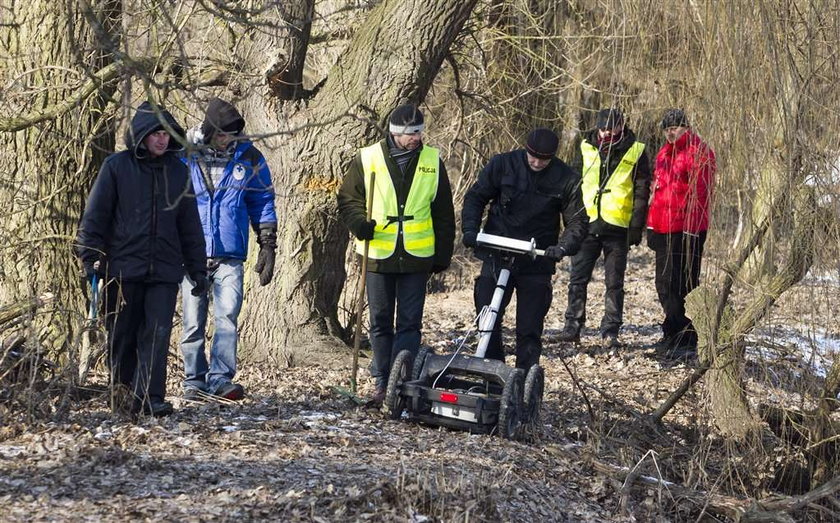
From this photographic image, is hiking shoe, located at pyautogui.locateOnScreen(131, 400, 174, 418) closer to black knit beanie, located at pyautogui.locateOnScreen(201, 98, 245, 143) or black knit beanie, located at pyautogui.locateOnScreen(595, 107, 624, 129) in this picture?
black knit beanie, located at pyautogui.locateOnScreen(201, 98, 245, 143)

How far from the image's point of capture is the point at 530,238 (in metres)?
8.38

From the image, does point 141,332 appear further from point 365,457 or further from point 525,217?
point 525,217

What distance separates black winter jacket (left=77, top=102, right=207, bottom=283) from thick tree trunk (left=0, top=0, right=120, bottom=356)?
1611 millimetres

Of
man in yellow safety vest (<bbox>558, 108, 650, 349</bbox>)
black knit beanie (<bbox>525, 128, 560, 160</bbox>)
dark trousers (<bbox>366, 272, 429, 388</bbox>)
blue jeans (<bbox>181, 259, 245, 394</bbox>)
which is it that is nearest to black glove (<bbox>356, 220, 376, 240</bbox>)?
dark trousers (<bbox>366, 272, 429, 388</bbox>)

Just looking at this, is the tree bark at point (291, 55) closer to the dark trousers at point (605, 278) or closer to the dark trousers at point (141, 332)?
the dark trousers at point (141, 332)

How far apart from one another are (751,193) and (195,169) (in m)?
3.41

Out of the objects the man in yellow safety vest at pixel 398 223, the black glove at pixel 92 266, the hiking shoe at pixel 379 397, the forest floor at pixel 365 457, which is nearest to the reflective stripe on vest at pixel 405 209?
the man in yellow safety vest at pixel 398 223

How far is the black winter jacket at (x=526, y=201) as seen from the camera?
8.34 meters

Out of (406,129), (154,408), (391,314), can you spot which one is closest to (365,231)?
(391,314)

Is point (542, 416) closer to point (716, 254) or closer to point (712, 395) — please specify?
point (712, 395)

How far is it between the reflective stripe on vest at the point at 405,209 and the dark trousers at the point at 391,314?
0.18 m

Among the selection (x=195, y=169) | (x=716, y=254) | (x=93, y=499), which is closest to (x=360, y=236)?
(x=195, y=169)

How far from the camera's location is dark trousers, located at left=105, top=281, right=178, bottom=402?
Answer: 7082mm

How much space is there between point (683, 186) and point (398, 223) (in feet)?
10.0
